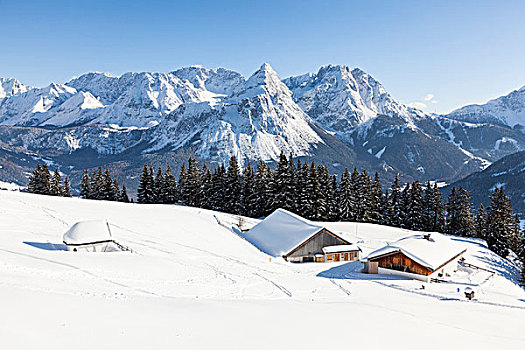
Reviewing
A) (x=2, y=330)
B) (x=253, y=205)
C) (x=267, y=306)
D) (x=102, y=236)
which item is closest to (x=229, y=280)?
(x=267, y=306)

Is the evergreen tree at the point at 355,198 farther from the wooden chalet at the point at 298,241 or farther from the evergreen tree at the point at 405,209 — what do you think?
the wooden chalet at the point at 298,241

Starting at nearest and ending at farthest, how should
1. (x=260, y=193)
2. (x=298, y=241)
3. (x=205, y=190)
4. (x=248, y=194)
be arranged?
1. (x=298, y=241)
2. (x=260, y=193)
3. (x=248, y=194)
4. (x=205, y=190)

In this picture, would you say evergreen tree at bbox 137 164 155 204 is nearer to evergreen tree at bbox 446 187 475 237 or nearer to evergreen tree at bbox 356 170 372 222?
evergreen tree at bbox 356 170 372 222

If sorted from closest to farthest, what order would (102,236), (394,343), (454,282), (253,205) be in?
(394,343) → (102,236) → (454,282) → (253,205)

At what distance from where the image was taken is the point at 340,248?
45.3 metres

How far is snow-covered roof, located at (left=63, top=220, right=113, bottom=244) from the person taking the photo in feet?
103

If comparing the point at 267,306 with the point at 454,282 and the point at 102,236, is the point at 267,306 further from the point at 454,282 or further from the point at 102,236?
the point at 454,282

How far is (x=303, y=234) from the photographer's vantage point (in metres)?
45.0

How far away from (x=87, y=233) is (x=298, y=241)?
2433 centimetres

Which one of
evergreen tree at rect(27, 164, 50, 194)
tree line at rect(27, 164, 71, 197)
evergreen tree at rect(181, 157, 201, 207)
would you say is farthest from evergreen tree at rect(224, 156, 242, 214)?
evergreen tree at rect(27, 164, 50, 194)

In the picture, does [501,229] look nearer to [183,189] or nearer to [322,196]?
[322,196]

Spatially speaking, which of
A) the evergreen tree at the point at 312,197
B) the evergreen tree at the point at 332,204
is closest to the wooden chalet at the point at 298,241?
the evergreen tree at the point at 312,197

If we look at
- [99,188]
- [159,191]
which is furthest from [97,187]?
[159,191]

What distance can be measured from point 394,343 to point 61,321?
12247mm
